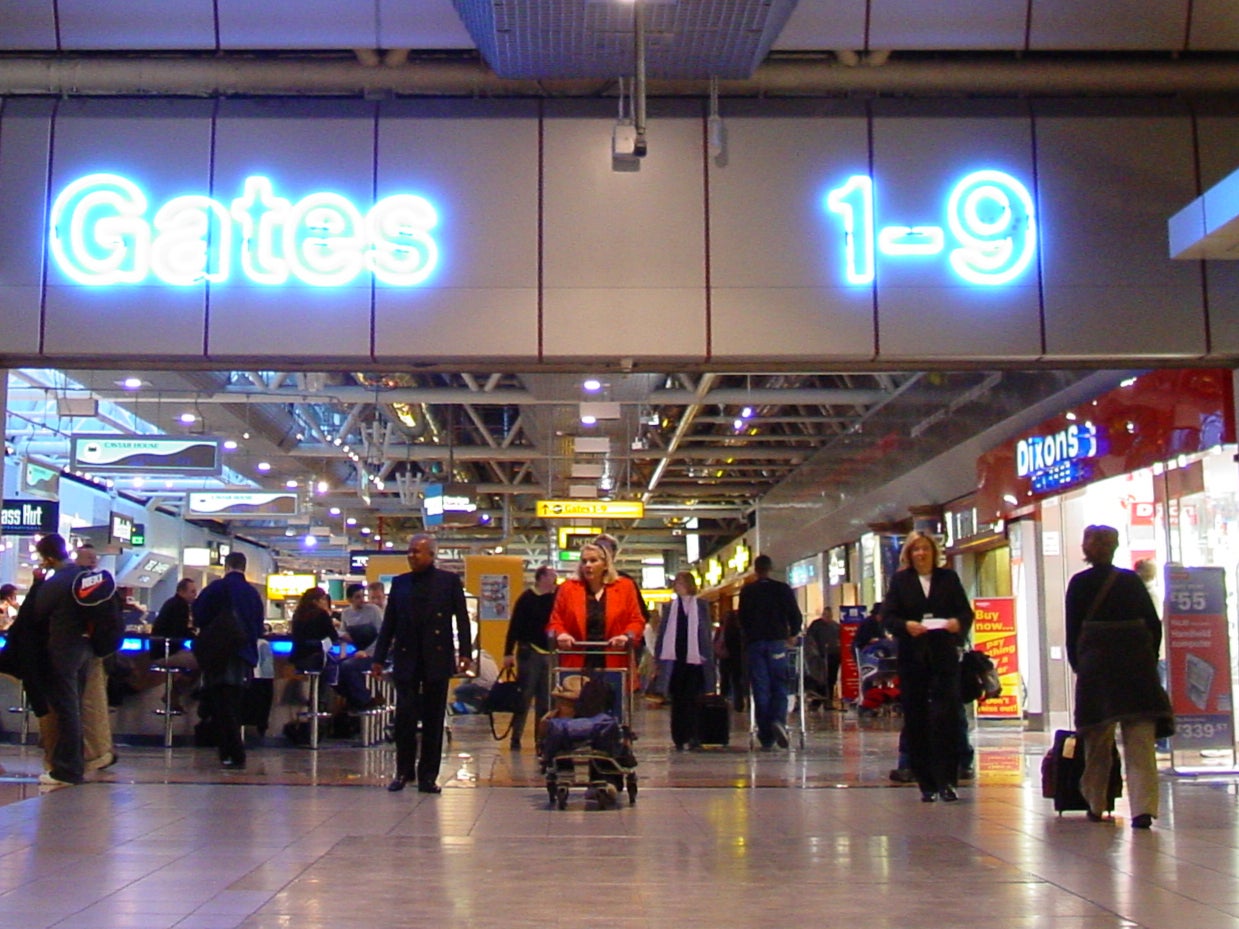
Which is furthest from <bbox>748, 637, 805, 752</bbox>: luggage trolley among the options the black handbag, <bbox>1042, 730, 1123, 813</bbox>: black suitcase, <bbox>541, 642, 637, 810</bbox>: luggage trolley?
<bbox>1042, 730, 1123, 813</bbox>: black suitcase

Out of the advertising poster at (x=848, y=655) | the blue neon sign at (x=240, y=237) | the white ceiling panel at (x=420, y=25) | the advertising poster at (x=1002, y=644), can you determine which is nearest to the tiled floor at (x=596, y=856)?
the blue neon sign at (x=240, y=237)

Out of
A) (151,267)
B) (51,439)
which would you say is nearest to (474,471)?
(51,439)

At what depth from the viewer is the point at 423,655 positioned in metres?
9.21

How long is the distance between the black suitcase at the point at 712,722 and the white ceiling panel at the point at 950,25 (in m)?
6.23

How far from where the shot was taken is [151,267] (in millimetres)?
9727

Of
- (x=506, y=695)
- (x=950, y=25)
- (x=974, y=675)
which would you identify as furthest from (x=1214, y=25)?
(x=506, y=695)

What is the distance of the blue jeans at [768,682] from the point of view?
13.0 metres

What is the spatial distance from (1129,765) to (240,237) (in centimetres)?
647

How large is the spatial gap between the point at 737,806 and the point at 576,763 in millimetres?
979

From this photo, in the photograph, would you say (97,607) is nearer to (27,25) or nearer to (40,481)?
(27,25)

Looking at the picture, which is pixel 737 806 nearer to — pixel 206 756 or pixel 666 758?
pixel 666 758

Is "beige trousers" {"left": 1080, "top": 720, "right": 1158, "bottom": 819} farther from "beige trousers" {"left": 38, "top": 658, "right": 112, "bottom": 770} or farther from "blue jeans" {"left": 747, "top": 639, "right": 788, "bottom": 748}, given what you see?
"beige trousers" {"left": 38, "top": 658, "right": 112, "bottom": 770}

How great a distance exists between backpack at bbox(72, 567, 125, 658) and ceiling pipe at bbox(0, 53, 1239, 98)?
10.8 feet

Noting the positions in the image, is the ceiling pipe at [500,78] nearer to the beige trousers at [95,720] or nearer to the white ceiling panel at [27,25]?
the white ceiling panel at [27,25]
